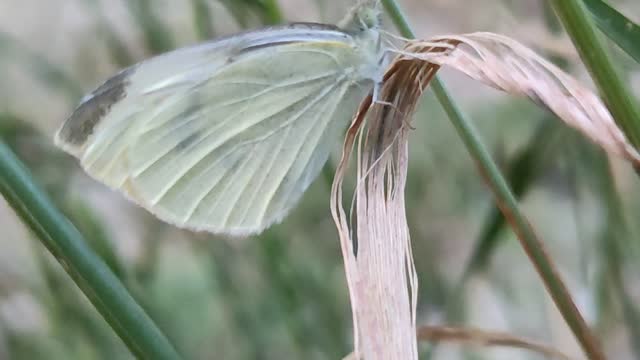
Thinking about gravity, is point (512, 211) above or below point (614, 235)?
above

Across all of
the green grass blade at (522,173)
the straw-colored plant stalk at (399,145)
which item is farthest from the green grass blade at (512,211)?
the green grass blade at (522,173)

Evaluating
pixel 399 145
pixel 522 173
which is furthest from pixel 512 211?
pixel 522 173

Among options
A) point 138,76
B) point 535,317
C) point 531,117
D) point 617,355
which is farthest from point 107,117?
point 617,355

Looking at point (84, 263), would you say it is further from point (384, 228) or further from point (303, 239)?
point (303, 239)

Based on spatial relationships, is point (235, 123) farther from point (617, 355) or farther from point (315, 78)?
point (617, 355)

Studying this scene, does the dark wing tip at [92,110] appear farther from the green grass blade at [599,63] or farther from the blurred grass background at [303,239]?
the green grass blade at [599,63]

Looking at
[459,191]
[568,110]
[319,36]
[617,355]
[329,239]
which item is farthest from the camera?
[617,355]

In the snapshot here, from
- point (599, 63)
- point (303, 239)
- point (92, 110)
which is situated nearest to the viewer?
point (599, 63)
